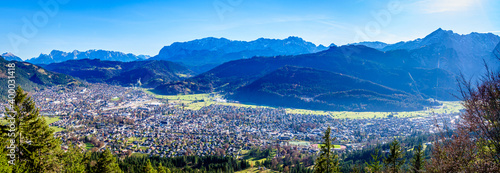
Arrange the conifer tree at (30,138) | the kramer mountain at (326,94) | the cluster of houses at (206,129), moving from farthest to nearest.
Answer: the kramer mountain at (326,94), the cluster of houses at (206,129), the conifer tree at (30,138)

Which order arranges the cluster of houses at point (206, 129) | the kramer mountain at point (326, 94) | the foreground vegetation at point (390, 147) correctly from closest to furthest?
1. the foreground vegetation at point (390, 147)
2. the cluster of houses at point (206, 129)
3. the kramer mountain at point (326, 94)

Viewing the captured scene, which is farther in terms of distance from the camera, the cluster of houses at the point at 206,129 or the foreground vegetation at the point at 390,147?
the cluster of houses at the point at 206,129

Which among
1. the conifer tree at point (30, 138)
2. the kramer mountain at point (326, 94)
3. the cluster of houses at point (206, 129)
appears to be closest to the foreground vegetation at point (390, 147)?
the conifer tree at point (30, 138)

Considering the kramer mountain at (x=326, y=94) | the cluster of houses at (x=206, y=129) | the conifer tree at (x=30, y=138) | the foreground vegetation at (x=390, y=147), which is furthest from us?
the kramer mountain at (x=326, y=94)

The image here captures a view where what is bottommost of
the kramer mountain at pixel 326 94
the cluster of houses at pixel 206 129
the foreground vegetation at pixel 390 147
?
the cluster of houses at pixel 206 129

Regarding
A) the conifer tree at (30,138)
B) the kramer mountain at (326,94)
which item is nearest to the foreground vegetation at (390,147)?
the conifer tree at (30,138)

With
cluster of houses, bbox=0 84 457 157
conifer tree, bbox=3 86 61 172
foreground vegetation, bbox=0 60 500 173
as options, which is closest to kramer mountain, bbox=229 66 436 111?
cluster of houses, bbox=0 84 457 157

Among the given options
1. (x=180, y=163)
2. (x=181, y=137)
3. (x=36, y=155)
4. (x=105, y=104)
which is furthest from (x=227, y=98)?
(x=36, y=155)

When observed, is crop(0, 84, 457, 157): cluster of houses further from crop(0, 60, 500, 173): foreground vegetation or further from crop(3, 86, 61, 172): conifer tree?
crop(3, 86, 61, 172): conifer tree

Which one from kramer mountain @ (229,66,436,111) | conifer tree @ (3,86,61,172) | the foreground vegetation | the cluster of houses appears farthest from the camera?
kramer mountain @ (229,66,436,111)

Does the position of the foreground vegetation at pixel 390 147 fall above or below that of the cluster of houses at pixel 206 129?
above

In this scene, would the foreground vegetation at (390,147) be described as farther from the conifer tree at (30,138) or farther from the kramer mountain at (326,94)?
the kramer mountain at (326,94)
